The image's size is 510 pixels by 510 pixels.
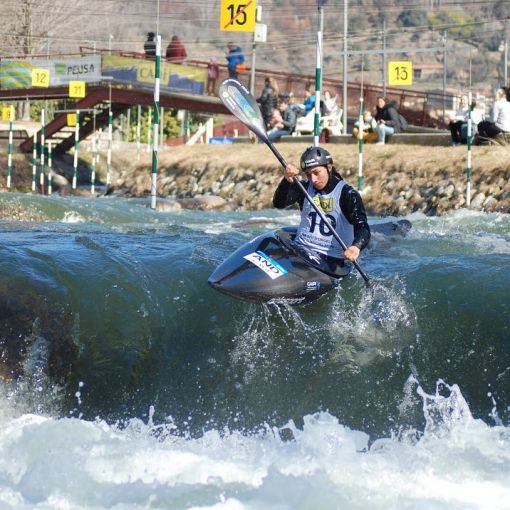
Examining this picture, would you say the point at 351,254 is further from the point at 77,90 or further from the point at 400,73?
the point at 77,90

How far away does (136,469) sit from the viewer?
5.29 m

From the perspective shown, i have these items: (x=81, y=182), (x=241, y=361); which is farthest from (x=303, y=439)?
(x=81, y=182)

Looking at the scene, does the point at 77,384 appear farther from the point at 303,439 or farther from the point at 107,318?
the point at 303,439

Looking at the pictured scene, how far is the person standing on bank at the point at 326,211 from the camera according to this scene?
7665 millimetres

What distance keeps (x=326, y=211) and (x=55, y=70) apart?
19522mm

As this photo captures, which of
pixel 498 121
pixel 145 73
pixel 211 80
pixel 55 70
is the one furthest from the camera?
pixel 211 80

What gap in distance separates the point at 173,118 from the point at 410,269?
1040 inches

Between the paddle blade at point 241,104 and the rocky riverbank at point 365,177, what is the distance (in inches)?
268

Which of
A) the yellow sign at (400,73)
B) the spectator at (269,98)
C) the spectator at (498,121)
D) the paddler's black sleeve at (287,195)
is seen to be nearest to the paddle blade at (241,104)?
the paddler's black sleeve at (287,195)

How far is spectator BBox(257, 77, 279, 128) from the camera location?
21750 mm

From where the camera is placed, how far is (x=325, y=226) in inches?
308

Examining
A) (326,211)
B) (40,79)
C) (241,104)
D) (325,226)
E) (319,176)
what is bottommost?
(325,226)

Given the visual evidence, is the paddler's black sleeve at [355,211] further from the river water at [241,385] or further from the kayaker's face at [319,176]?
the river water at [241,385]

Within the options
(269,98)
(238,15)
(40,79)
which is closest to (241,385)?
(238,15)
